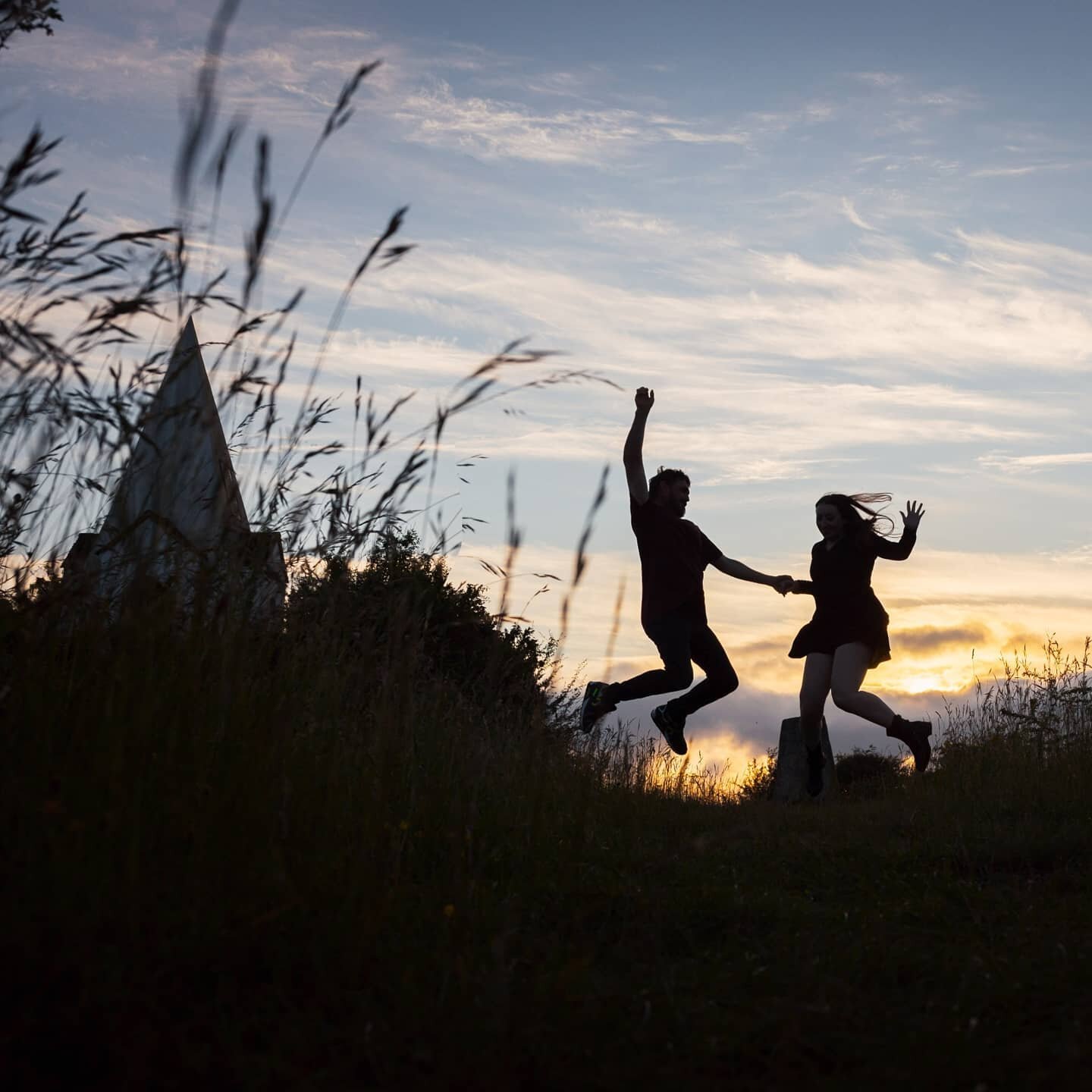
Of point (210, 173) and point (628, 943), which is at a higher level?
point (210, 173)

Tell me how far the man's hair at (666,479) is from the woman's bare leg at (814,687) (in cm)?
150

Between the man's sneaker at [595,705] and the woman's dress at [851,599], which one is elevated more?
the woman's dress at [851,599]

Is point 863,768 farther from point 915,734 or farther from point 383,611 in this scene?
point 383,611

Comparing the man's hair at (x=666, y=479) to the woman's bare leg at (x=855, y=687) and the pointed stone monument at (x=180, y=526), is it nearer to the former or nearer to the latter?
the woman's bare leg at (x=855, y=687)

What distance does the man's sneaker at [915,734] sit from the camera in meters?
7.21

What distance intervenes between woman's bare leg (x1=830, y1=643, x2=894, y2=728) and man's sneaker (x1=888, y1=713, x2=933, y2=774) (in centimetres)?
7

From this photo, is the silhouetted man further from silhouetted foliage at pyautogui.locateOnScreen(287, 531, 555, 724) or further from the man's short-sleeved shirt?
silhouetted foliage at pyautogui.locateOnScreen(287, 531, 555, 724)

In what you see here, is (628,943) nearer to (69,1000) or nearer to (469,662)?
(69,1000)

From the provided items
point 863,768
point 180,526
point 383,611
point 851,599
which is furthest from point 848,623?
point 863,768

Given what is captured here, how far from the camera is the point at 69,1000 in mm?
2057

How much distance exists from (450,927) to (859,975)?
1.07 m

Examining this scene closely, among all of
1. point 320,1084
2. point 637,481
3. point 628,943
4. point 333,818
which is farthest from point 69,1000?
point 637,481

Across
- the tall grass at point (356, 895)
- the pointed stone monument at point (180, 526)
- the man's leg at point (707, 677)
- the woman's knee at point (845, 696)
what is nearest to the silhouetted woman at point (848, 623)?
the woman's knee at point (845, 696)

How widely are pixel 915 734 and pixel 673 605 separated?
5.80 feet
